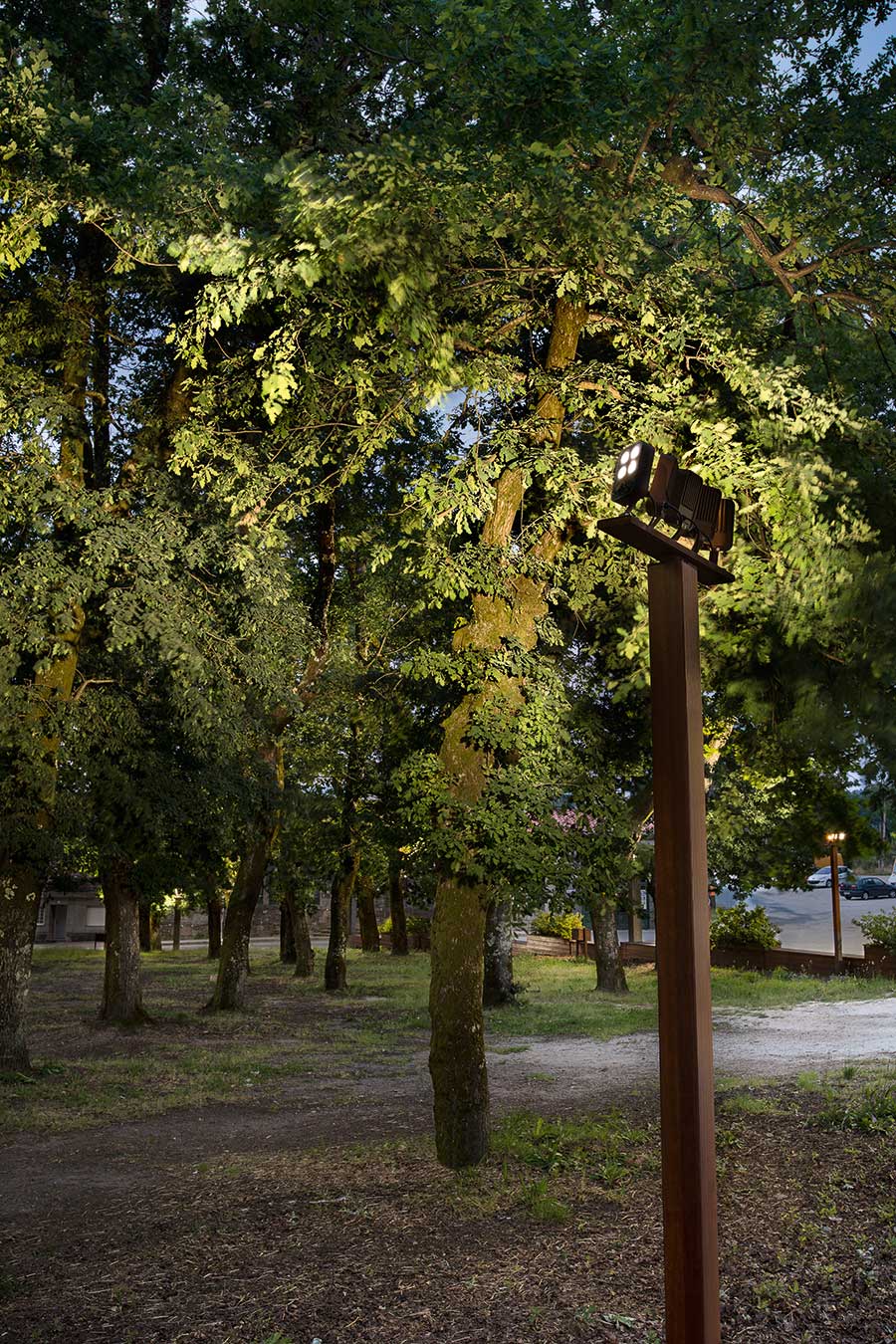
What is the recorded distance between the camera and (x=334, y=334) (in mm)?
8734

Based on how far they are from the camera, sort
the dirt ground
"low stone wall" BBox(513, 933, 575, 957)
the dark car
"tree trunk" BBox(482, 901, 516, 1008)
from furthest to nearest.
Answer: the dark car < "low stone wall" BBox(513, 933, 575, 957) < "tree trunk" BBox(482, 901, 516, 1008) < the dirt ground

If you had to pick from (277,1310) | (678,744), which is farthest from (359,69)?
(277,1310)

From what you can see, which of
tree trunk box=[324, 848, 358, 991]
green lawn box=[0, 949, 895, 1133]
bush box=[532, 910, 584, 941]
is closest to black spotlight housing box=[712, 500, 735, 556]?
green lawn box=[0, 949, 895, 1133]

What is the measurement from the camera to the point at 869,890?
156 ft

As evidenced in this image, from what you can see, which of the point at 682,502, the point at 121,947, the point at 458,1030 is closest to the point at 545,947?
the point at 121,947

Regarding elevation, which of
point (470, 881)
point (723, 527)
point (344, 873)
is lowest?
point (344, 873)

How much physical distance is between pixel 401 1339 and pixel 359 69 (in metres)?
11.0

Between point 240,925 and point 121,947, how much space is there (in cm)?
227

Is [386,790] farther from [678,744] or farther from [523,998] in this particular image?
[678,744]

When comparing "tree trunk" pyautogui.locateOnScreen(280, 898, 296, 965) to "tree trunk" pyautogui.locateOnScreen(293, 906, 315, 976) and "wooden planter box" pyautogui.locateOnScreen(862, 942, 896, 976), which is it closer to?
"tree trunk" pyautogui.locateOnScreen(293, 906, 315, 976)

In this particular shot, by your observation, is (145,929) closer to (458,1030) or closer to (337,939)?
(337,939)

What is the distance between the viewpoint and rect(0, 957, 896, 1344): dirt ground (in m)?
5.21

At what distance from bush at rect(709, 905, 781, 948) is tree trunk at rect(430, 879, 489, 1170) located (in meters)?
18.0

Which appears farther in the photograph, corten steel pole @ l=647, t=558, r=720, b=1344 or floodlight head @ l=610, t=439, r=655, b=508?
floodlight head @ l=610, t=439, r=655, b=508
